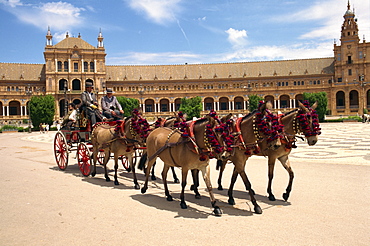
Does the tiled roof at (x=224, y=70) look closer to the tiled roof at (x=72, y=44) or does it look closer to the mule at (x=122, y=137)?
the tiled roof at (x=72, y=44)

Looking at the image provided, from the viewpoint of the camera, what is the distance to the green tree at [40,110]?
5647 cm

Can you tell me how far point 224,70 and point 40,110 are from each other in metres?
47.5

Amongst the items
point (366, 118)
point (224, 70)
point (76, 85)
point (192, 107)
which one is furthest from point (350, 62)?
point (76, 85)

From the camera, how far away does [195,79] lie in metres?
82.4

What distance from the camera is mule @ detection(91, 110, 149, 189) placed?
9.13 metres

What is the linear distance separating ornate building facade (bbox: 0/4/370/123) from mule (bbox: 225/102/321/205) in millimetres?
67965

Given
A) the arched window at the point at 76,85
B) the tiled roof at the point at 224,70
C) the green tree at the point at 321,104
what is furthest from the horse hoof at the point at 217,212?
the tiled roof at the point at 224,70

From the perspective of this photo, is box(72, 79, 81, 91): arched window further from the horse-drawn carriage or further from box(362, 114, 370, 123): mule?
the horse-drawn carriage

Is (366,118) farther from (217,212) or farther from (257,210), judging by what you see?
(217,212)

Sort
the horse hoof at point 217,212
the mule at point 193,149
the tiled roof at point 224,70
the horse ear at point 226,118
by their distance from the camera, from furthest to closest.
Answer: the tiled roof at point 224,70
the horse ear at point 226,118
the mule at point 193,149
the horse hoof at point 217,212

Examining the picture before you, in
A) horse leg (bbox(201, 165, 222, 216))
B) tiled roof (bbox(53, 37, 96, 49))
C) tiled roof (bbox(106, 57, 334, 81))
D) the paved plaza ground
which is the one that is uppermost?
tiled roof (bbox(53, 37, 96, 49))

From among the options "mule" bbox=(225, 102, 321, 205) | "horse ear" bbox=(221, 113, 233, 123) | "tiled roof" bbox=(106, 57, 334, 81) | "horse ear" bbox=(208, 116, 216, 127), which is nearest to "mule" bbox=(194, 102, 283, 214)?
"mule" bbox=(225, 102, 321, 205)

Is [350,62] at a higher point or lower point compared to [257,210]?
higher

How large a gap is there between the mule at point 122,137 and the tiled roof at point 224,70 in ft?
239
